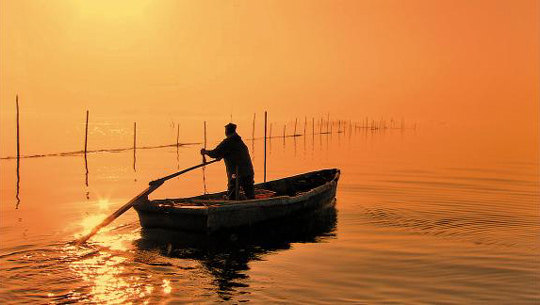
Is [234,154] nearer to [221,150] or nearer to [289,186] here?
[221,150]

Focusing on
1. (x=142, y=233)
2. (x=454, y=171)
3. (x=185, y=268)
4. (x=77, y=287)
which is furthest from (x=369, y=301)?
(x=454, y=171)

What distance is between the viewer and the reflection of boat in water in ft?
32.4

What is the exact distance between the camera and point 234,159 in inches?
523

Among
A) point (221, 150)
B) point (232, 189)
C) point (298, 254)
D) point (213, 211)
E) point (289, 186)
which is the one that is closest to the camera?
point (298, 254)

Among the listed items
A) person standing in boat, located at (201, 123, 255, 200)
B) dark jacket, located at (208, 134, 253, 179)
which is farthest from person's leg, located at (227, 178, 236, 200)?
dark jacket, located at (208, 134, 253, 179)

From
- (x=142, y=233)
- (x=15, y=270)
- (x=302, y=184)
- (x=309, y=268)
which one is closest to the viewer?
(x=15, y=270)

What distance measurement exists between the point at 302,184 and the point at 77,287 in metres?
11.9

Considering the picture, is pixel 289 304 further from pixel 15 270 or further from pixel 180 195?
pixel 180 195

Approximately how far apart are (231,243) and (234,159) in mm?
2259

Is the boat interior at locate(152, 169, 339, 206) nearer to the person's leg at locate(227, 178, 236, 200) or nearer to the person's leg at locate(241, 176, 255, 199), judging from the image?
the person's leg at locate(241, 176, 255, 199)

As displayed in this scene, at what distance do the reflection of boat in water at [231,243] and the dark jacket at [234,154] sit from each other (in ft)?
5.03

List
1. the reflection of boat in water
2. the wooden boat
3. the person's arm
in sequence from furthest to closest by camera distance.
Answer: the person's arm → the wooden boat → the reflection of boat in water

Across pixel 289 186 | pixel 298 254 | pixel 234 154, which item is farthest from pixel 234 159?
pixel 289 186

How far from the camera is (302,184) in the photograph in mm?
19562
